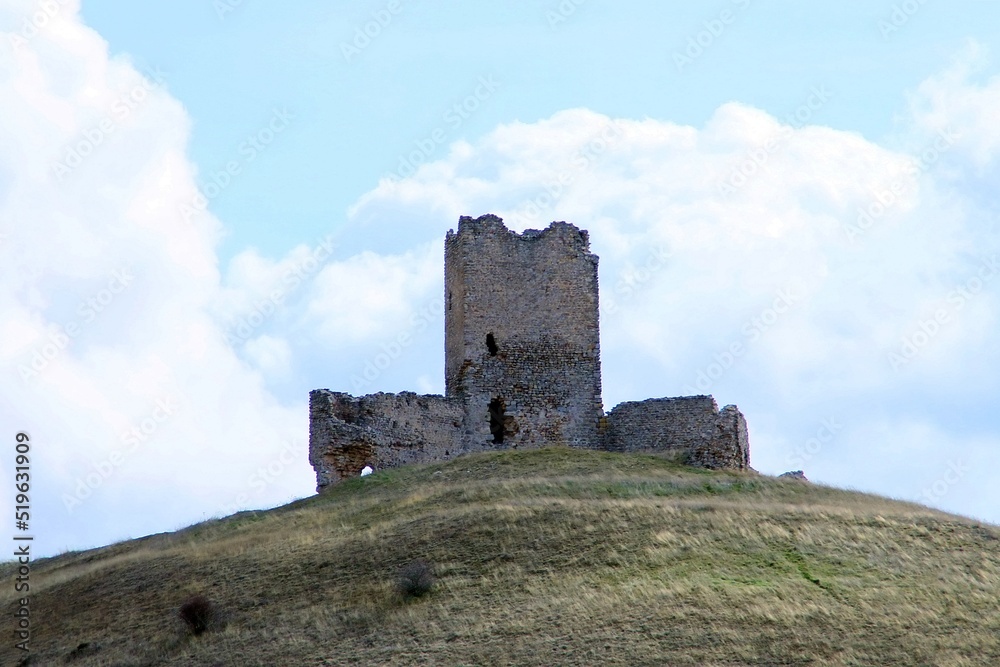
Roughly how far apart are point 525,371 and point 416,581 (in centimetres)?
1318

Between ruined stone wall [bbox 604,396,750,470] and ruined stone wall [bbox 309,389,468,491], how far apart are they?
4331mm

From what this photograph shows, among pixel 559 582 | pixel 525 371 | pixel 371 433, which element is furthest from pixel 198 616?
pixel 525 371

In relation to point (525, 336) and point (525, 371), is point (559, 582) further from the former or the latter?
point (525, 336)

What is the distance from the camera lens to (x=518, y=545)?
83.5 ft

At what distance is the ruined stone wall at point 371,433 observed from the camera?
33812 millimetres

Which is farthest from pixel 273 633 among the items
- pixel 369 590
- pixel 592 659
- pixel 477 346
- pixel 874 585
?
pixel 477 346

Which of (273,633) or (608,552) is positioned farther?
(608,552)

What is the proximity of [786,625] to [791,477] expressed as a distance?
11873mm

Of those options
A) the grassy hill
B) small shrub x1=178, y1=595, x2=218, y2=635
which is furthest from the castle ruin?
small shrub x1=178, y1=595, x2=218, y2=635

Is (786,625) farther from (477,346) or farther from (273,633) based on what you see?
(477,346)

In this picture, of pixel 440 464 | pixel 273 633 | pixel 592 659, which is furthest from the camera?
pixel 440 464

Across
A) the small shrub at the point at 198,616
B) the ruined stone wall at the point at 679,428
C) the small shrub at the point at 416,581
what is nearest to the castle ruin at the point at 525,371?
the ruined stone wall at the point at 679,428

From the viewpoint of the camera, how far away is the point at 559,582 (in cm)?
2366

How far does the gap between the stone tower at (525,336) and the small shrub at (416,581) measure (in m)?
11.4
